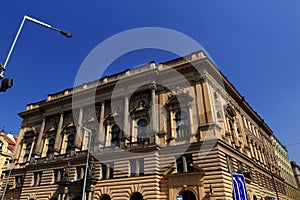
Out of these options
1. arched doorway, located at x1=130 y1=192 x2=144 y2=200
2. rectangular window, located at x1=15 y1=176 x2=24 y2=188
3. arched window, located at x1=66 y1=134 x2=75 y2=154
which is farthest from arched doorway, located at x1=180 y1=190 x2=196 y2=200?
rectangular window, located at x1=15 y1=176 x2=24 y2=188

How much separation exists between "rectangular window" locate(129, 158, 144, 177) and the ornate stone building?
113 millimetres

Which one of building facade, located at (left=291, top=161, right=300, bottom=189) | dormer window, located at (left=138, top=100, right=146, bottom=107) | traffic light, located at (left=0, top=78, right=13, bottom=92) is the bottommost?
traffic light, located at (left=0, top=78, right=13, bottom=92)

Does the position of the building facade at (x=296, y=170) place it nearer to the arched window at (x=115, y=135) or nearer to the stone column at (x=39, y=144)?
the arched window at (x=115, y=135)

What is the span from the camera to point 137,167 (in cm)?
2705

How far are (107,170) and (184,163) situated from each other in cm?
996

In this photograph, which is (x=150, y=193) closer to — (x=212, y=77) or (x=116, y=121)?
(x=116, y=121)

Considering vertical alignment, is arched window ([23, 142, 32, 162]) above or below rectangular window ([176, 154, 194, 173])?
above

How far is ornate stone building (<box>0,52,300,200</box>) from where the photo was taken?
24.8 meters

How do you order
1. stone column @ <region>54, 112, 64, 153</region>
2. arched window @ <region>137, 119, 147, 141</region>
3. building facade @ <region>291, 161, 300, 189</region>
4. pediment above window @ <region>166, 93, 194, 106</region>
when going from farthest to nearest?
building facade @ <region>291, 161, 300, 189</region> → stone column @ <region>54, 112, 64, 153</region> → arched window @ <region>137, 119, 147, 141</region> → pediment above window @ <region>166, 93, 194, 106</region>

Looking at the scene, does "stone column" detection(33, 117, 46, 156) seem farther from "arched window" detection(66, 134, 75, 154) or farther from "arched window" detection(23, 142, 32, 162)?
"arched window" detection(66, 134, 75, 154)

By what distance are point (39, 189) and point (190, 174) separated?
72.8 ft

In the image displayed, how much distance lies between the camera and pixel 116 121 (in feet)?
107

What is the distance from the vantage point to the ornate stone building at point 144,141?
2478 centimetres

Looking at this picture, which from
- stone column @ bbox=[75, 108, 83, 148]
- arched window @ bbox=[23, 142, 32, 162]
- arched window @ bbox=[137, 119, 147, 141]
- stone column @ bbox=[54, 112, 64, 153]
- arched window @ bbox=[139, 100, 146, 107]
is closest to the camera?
arched window @ bbox=[137, 119, 147, 141]
